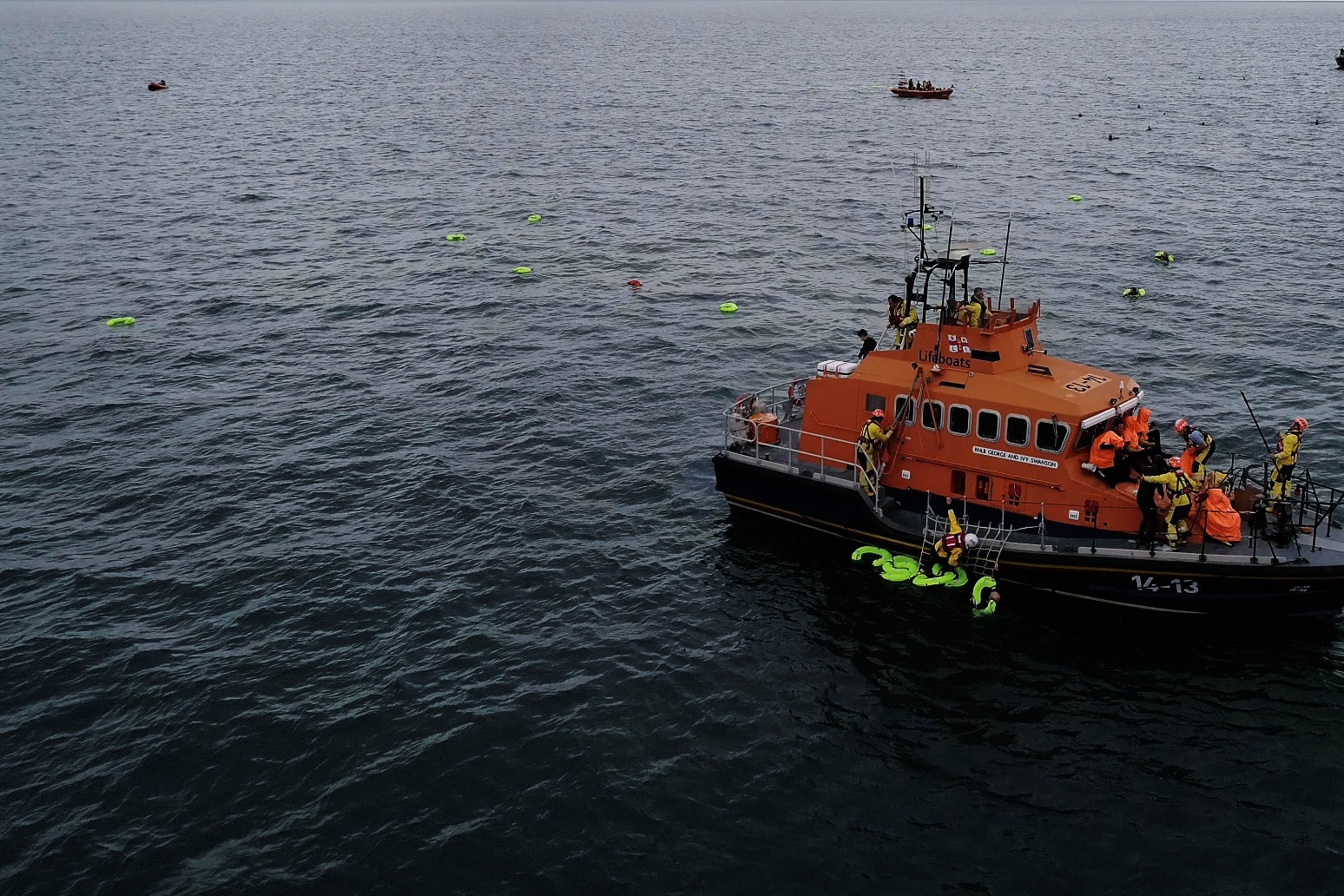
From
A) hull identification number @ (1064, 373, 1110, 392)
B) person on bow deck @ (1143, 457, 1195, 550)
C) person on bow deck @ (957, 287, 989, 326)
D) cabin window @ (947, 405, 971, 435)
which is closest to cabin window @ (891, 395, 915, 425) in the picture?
cabin window @ (947, 405, 971, 435)

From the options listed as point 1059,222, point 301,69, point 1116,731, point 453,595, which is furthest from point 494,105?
point 1116,731

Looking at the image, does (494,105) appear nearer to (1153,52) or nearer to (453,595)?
(453,595)

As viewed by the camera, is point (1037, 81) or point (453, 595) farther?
point (1037, 81)

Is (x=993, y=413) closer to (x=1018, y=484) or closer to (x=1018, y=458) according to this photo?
(x=1018, y=458)

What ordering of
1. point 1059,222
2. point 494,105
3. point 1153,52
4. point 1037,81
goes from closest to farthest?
point 1059,222
point 494,105
point 1037,81
point 1153,52

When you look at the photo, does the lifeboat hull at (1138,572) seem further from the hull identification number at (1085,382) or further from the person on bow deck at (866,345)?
the person on bow deck at (866,345)

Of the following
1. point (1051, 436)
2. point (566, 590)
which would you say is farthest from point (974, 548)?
point (566, 590)
